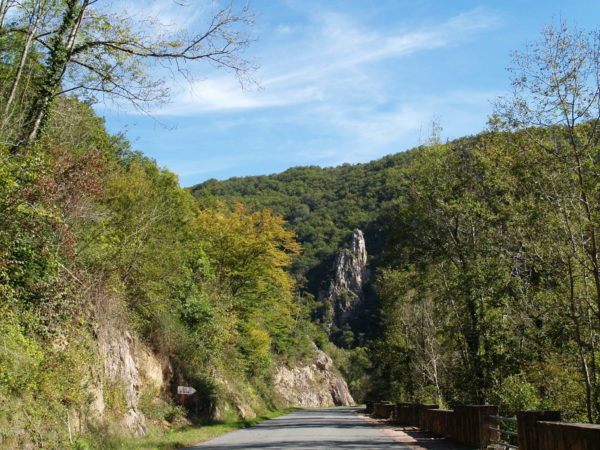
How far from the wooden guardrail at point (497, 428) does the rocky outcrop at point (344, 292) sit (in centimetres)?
9046

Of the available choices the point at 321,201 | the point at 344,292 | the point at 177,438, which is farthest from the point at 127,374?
the point at 344,292

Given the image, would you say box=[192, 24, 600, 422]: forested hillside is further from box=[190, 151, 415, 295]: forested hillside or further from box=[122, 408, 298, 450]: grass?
box=[190, 151, 415, 295]: forested hillside

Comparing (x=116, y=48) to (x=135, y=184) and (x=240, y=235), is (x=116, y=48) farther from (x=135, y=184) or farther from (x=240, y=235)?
(x=240, y=235)

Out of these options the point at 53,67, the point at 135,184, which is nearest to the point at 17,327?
the point at 53,67

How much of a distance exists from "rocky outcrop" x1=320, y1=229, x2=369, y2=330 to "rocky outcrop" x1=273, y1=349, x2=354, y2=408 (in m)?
20.9

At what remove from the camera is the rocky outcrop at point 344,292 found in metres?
114

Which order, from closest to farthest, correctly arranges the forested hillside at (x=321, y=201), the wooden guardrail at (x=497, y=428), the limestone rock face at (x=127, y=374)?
the wooden guardrail at (x=497, y=428), the limestone rock face at (x=127, y=374), the forested hillside at (x=321, y=201)

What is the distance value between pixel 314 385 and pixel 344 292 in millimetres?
38463

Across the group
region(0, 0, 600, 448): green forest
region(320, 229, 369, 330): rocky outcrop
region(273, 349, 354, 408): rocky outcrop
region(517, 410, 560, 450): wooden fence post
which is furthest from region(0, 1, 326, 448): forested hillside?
region(320, 229, 369, 330): rocky outcrop

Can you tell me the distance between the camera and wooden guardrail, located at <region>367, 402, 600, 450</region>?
670 centimetres

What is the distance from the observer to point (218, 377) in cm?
2556

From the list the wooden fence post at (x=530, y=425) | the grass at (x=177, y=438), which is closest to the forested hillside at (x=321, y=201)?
the grass at (x=177, y=438)

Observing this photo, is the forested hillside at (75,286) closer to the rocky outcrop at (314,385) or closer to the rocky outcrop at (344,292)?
the rocky outcrop at (314,385)

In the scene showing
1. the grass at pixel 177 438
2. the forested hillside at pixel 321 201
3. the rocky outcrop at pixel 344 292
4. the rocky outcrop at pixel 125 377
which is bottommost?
the grass at pixel 177 438
